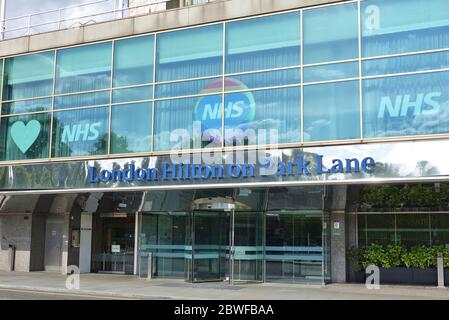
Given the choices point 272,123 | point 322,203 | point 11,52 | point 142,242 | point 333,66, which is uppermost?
point 11,52

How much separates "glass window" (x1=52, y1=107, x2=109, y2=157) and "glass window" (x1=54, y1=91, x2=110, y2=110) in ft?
0.75

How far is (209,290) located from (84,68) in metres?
9.99

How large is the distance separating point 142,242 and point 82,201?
4081 mm

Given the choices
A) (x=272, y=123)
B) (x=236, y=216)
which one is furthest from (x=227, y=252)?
(x=272, y=123)

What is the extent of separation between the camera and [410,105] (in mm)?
17250

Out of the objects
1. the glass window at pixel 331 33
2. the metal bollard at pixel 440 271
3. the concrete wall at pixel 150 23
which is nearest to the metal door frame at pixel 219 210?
the glass window at pixel 331 33

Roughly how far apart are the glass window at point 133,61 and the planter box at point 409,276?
34.8 ft

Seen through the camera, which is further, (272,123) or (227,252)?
(227,252)

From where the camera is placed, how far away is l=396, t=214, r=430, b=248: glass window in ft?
66.6

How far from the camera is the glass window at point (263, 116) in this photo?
18875 millimetres

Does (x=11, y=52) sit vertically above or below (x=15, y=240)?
above

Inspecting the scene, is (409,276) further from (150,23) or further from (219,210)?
(150,23)
